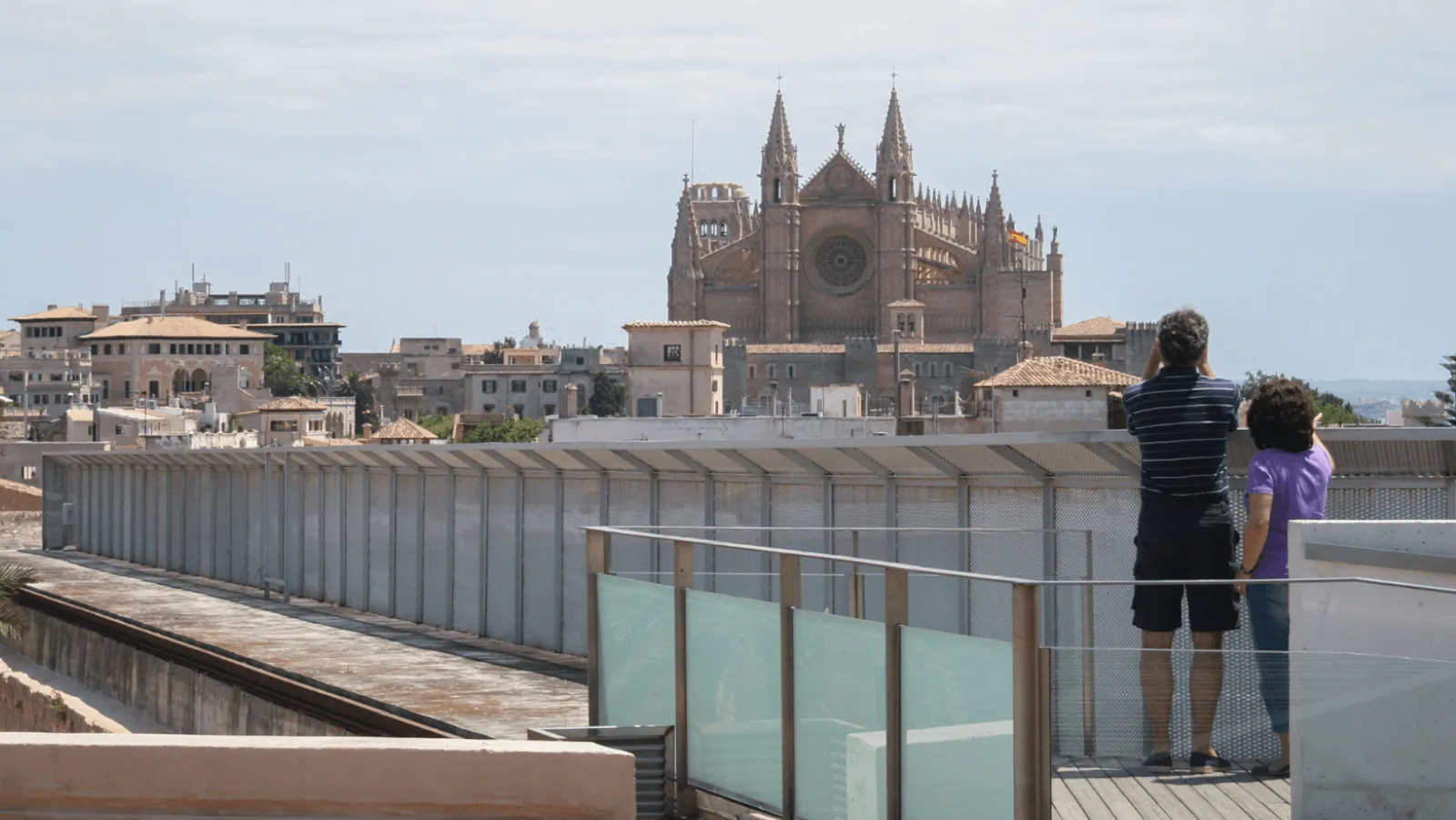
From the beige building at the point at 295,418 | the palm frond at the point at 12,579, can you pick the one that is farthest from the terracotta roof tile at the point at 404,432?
the palm frond at the point at 12,579

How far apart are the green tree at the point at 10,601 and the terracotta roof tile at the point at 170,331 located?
129200 millimetres

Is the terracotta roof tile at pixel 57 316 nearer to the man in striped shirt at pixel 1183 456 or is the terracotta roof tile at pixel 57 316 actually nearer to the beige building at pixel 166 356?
the beige building at pixel 166 356

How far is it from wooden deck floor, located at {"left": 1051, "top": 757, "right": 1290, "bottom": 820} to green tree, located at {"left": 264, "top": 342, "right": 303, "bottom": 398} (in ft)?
523

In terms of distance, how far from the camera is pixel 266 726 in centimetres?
1644

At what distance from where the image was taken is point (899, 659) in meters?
6.99

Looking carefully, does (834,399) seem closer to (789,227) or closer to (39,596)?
(39,596)

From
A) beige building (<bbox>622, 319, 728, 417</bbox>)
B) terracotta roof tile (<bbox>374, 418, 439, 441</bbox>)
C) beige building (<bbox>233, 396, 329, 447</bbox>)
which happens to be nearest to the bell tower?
beige building (<bbox>233, 396, 329, 447</bbox>)

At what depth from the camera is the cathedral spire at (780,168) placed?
483 ft

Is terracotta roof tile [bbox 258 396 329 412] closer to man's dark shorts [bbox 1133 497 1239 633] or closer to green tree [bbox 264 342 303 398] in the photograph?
green tree [bbox 264 342 303 398]

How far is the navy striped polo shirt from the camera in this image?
755cm

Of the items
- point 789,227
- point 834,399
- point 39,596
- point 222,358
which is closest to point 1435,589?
point 39,596

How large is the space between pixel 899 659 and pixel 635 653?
2.48 metres

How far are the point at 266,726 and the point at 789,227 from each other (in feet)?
425

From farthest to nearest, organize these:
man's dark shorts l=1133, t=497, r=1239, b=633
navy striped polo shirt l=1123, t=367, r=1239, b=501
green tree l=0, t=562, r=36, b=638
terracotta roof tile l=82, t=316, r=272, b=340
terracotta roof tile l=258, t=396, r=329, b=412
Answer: terracotta roof tile l=82, t=316, r=272, b=340, terracotta roof tile l=258, t=396, r=329, b=412, green tree l=0, t=562, r=36, b=638, navy striped polo shirt l=1123, t=367, r=1239, b=501, man's dark shorts l=1133, t=497, r=1239, b=633
